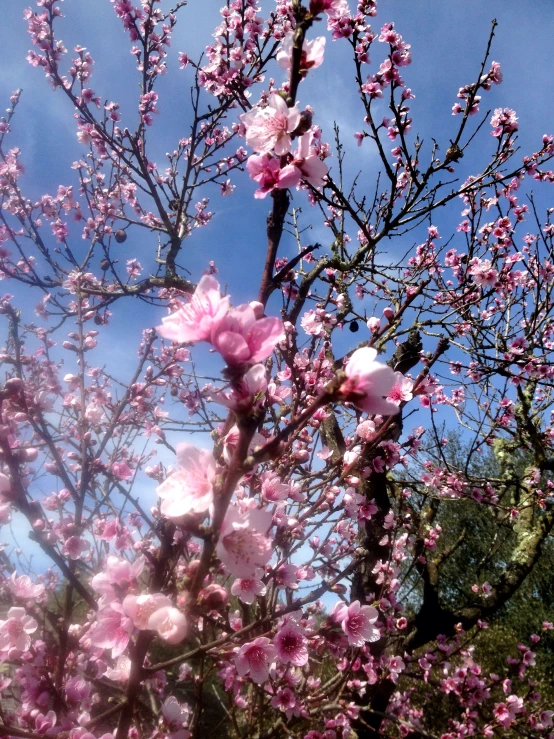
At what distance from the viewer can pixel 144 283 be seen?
14.3 ft

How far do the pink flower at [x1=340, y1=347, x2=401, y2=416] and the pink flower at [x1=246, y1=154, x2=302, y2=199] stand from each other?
0.63m

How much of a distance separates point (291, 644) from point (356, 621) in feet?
1.01

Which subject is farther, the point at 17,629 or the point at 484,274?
the point at 484,274

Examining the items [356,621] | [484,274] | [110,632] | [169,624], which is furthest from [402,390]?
[484,274]

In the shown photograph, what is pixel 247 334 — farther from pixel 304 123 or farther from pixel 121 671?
pixel 121 671

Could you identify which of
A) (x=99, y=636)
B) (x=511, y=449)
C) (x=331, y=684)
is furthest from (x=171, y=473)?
(x=511, y=449)

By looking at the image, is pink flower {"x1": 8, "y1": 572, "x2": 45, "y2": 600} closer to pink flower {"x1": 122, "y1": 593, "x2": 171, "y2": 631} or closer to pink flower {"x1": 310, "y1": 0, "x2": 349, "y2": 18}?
pink flower {"x1": 122, "y1": 593, "x2": 171, "y2": 631}

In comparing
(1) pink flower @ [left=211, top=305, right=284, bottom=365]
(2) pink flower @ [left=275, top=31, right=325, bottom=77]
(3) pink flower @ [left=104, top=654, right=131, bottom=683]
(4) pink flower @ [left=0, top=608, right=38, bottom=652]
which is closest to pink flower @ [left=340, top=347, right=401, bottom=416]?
(1) pink flower @ [left=211, top=305, right=284, bottom=365]

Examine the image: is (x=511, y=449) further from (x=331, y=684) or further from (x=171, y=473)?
(x=171, y=473)

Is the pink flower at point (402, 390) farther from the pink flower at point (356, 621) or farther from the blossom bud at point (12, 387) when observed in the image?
the blossom bud at point (12, 387)

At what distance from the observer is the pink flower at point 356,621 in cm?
174

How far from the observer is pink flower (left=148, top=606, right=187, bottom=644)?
0.97 meters

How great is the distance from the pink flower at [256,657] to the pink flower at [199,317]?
48.2 inches

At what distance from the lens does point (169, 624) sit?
101 cm
